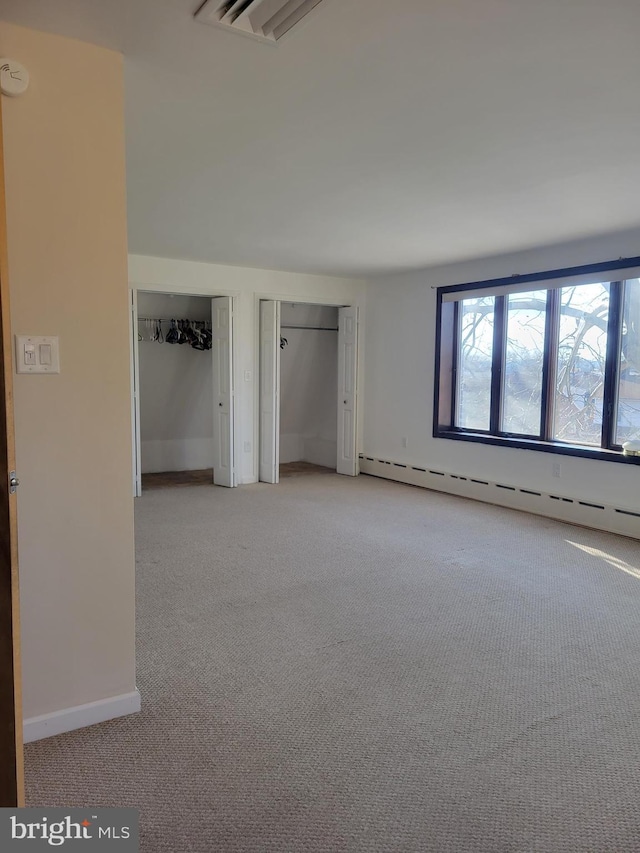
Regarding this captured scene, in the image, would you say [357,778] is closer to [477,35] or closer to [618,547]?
[477,35]

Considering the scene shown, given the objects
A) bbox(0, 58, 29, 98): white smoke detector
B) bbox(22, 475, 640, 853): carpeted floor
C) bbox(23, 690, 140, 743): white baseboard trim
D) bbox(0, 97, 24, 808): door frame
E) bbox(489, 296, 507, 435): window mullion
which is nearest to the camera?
bbox(0, 97, 24, 808): door frame

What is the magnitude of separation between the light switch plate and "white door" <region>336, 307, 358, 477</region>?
18.2ft

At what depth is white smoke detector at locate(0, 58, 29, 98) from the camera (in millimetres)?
1941

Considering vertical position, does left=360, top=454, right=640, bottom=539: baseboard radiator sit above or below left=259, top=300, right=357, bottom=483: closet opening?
below

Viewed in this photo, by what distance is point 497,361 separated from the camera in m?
6.05

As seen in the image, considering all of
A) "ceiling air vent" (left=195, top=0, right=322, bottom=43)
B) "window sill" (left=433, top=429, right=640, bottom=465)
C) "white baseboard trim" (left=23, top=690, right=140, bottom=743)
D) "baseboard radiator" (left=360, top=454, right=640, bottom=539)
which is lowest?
"white baseboard trim" (left=23, top=690, right=140, bottom=743)

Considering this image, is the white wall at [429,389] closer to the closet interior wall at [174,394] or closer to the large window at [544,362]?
the large window at [544,362]

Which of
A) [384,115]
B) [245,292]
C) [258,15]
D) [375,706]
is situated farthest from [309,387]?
[258,15]

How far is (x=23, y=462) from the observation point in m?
2.07

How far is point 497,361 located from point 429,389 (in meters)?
0.92

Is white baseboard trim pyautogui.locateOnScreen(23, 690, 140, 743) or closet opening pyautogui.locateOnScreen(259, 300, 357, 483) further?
closet opening pyautogui.locateOnScreen(259, 300, 357, 483)

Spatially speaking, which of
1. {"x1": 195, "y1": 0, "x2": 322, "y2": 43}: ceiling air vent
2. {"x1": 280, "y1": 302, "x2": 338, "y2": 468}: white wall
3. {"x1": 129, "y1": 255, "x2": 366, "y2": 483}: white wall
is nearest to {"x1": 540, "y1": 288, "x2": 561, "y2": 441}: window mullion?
{"x1": 129, "y1": 255, "x2": 366, "y2": 483}: white wall

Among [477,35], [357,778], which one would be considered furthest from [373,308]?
[357,778]

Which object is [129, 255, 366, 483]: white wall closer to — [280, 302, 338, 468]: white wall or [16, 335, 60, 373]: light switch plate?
[280, 302, 338, 468]: white wall
